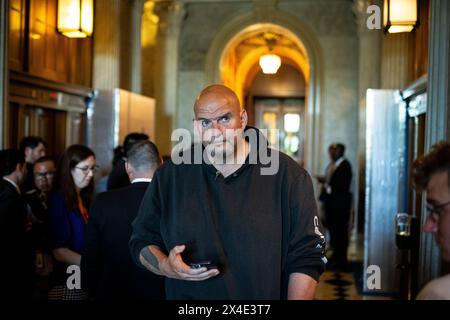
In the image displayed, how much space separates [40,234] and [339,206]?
5.56 meters

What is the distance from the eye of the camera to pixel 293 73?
21.0m

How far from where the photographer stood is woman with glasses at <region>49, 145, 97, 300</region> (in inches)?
151

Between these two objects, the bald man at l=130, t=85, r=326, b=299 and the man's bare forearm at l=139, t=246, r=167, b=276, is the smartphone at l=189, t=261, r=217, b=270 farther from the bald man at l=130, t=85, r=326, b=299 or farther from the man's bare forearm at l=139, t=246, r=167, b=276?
the man's bare forearm at l=139, t=246, r=167, b=276

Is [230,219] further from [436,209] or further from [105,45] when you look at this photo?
[105,45]

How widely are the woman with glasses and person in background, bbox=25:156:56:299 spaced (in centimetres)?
7

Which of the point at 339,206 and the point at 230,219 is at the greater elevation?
the point at 230,219

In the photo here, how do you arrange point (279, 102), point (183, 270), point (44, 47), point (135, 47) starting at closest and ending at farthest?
point (183, 270) → point (44, 47) → point (135, 47) → point (279, 102)

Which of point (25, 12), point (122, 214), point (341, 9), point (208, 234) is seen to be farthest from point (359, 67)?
point (208, 234)

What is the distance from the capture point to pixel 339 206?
9062 millimetres

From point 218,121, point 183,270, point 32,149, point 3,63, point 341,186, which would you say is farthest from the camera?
point 341,186

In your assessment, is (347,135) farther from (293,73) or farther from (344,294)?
(293,73)

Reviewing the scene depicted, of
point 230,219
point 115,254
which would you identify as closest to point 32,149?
point 115,254

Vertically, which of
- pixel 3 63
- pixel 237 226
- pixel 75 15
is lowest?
pixel 237 226

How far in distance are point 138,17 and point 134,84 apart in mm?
1129
